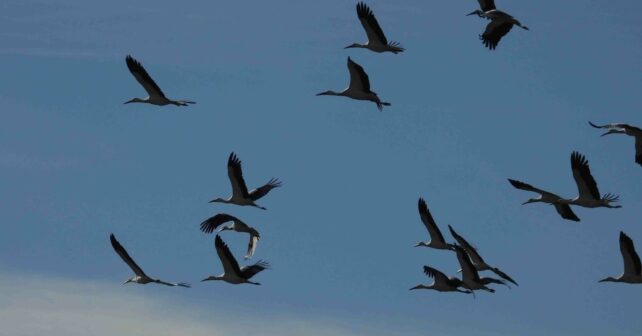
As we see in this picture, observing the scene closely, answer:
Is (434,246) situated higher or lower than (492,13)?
lower

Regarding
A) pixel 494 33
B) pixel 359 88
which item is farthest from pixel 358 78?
pixel 494 33

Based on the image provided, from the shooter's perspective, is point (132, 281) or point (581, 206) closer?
point (581, 206)

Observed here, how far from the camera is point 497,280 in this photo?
214ft

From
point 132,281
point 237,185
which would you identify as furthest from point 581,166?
point 132,281

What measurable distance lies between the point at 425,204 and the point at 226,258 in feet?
23.0

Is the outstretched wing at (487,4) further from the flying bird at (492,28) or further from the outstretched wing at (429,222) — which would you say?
the outstretched wing at (429,222)

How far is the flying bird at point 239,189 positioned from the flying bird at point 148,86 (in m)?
2.60

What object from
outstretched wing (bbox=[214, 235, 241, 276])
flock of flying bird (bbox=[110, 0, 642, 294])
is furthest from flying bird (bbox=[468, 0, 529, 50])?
outstretched wing (bbox=[214, 235, 241, 276])

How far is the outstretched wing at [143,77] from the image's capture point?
64312 millimetres

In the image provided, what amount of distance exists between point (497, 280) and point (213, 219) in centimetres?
1117

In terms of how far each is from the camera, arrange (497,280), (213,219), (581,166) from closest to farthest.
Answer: (581,166), (497,280), (213,219)

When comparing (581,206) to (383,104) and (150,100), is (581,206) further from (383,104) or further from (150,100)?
(150,100)

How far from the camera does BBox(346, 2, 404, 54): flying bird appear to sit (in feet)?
206

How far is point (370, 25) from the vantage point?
62938 mm
